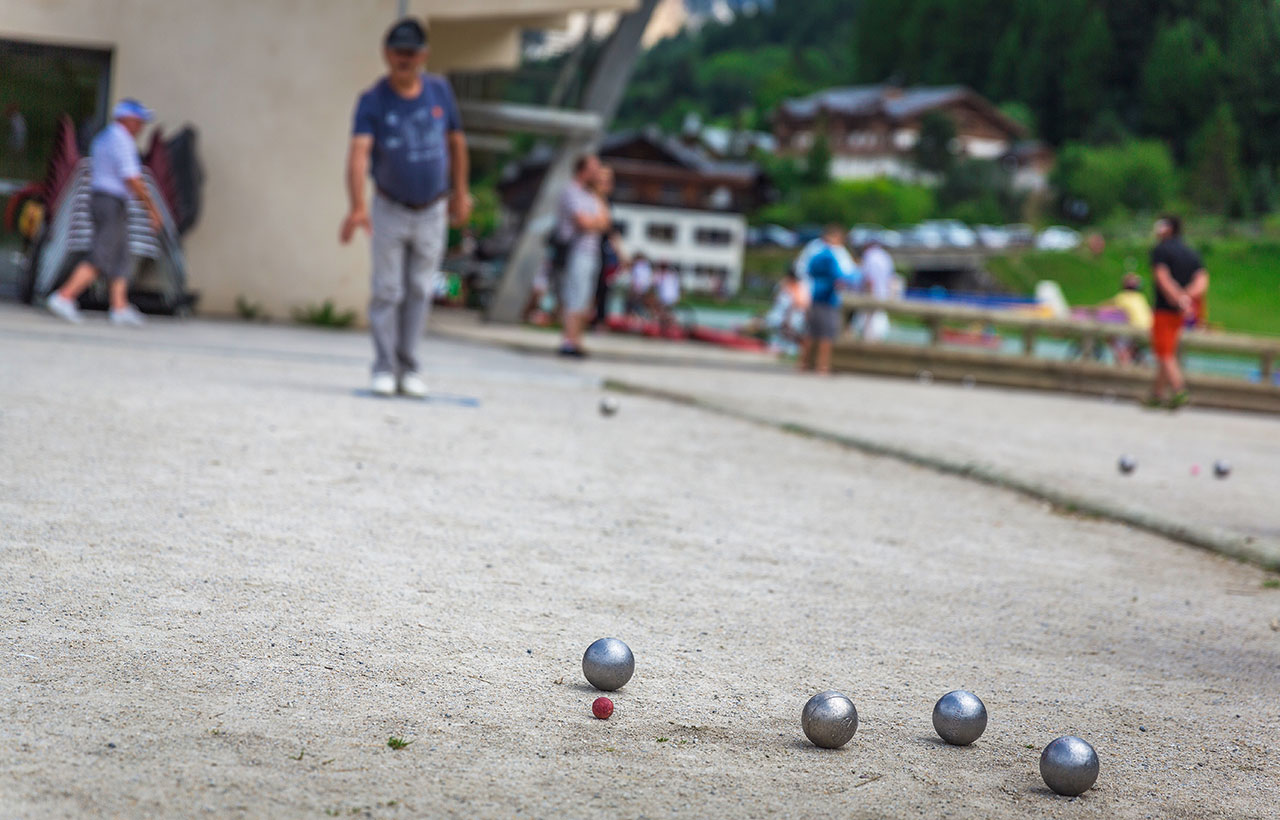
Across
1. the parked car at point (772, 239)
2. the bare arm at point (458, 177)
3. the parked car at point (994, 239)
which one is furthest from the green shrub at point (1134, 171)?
the parked car at point (772, 239)

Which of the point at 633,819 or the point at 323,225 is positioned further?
the point at 323,225

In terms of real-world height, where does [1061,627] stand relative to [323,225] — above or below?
below

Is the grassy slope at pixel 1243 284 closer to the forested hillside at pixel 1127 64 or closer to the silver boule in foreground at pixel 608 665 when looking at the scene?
the forested hillside at pixel 1127 64

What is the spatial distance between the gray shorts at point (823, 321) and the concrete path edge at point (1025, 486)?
6.96m

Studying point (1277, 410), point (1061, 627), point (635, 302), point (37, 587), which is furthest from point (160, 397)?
point (635, 302)

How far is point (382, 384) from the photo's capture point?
29.1ft

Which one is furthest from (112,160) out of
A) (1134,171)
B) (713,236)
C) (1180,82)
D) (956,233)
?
(956,233)

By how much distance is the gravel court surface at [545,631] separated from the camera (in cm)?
273

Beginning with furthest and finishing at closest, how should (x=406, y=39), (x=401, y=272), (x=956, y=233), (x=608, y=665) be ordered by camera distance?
(x=956, y=233) → (x=401, y=272) → (x=406, y=39) → (x=608, y=665)

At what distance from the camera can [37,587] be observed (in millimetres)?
3664

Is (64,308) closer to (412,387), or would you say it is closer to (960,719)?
(412,387)

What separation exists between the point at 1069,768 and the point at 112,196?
39.6 feet

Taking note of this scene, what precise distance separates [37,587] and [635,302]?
2189 cm

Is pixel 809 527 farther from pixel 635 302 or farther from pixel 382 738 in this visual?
pixel 635 302
